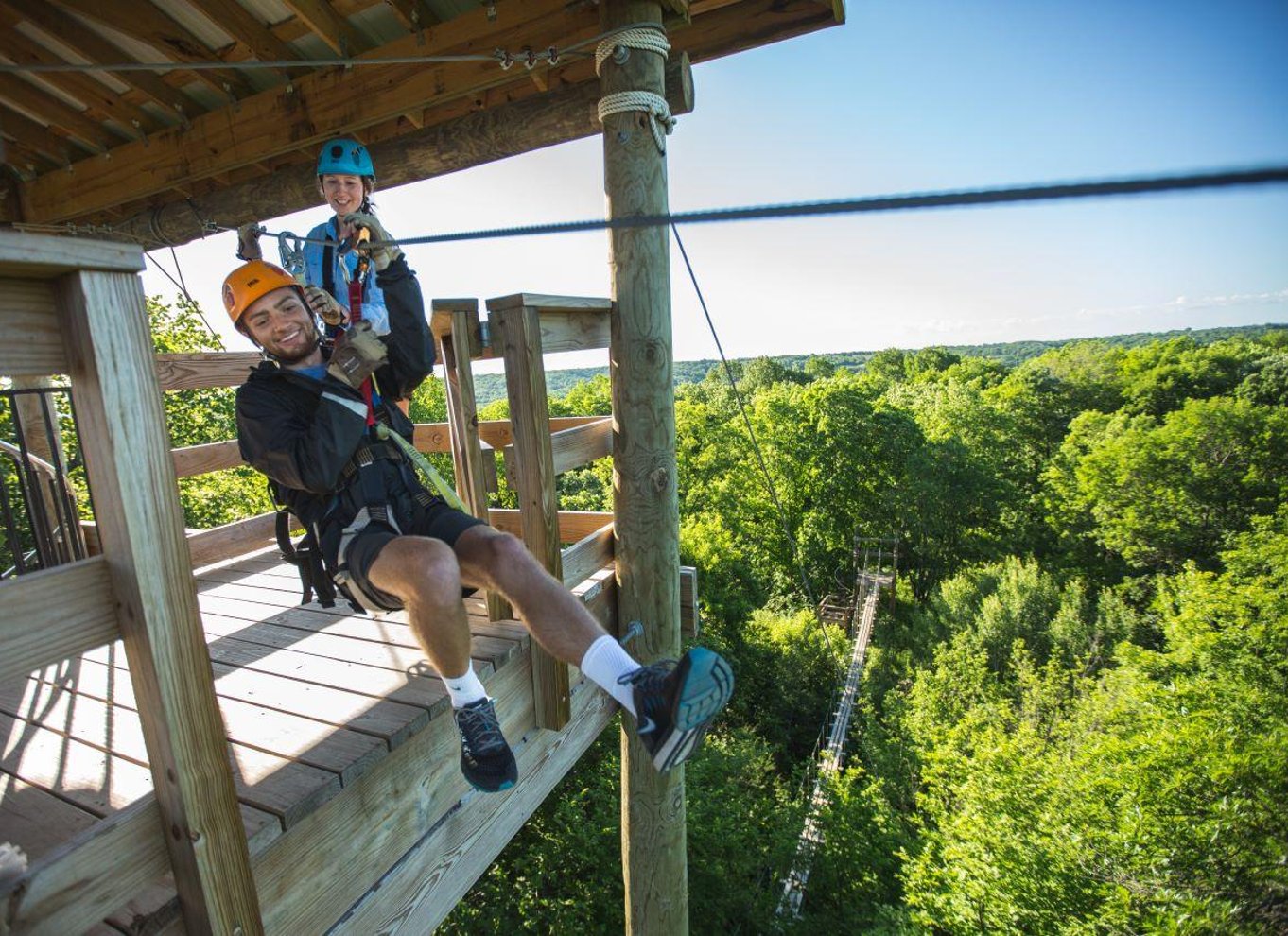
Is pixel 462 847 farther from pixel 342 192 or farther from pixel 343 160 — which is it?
pixel 343 160

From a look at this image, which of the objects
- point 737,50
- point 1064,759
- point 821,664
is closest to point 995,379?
point 821,664

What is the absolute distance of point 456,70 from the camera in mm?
3279

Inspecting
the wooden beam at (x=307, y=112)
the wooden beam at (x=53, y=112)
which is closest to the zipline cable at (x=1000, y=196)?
the wooden beam at (x=307, y=112)

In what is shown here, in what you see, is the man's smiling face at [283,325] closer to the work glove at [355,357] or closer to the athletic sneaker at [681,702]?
the work glove at [355,357]

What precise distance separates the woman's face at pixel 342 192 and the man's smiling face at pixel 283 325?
69cm

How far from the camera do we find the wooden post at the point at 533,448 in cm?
239

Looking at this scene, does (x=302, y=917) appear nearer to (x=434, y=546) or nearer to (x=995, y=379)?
(x=434, y=546)

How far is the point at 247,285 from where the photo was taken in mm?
2279

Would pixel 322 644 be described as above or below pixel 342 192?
below

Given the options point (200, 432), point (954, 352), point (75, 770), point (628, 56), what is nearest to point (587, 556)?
point (75, 770)

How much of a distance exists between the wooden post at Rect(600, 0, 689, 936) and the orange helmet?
141 cm

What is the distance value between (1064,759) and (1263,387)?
110ft

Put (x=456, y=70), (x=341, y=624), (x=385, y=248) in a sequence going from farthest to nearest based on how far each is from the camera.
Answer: (x=456, y=70) → (x=341, y=624) → (x=385, y=248)

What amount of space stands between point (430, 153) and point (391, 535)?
9.27ft
